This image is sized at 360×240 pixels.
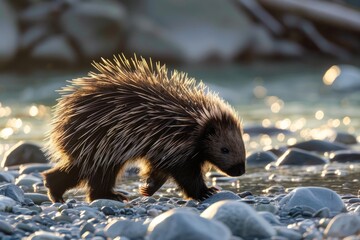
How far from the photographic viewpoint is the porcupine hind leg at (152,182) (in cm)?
713

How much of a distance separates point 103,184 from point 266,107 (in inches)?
365

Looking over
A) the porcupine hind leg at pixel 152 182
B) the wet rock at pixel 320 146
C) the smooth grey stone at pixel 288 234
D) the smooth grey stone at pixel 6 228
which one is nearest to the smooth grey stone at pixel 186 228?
the smooth grey stone at pixel 288 234

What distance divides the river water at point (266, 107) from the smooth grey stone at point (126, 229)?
231cm

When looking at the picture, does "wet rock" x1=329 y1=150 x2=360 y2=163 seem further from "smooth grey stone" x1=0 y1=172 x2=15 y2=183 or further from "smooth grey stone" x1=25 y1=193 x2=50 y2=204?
"smooth grey stone" x1=25 y1=193 x2=50 y2=204

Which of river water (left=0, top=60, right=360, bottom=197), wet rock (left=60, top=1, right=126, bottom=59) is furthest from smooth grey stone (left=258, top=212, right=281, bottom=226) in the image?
wet rock (left=60, top=1, right=126, bottom=59)

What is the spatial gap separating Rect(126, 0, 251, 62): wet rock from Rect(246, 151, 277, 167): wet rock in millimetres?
13877

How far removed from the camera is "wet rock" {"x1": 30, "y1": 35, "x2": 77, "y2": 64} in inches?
886

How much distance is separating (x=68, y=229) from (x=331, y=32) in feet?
67.0

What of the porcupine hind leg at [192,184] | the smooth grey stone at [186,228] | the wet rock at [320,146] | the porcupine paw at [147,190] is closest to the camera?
the smooth grey stone at [186,228]

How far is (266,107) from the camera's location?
52.0ft

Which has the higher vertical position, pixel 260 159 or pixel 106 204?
pixel 260 159

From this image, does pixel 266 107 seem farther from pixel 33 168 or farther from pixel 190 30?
pixel 190 30

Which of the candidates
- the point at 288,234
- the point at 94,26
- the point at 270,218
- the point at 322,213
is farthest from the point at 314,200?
the point at 94,26

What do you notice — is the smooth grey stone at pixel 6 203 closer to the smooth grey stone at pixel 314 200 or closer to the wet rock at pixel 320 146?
the smooth grey stone at pixel 314 200
